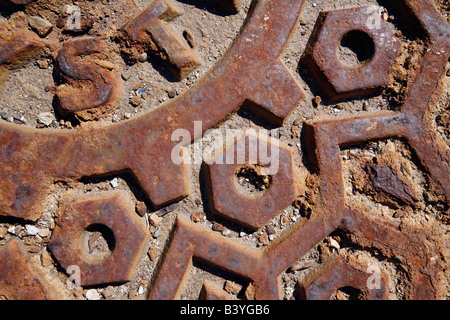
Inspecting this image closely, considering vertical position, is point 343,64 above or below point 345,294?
above

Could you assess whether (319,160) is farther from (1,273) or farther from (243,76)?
(1,273)

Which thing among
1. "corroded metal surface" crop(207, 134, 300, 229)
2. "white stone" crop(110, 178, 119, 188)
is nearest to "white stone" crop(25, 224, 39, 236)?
"white stone" crop(110, 178, 119, 188)

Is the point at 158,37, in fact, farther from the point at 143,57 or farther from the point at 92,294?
the point at 92,294

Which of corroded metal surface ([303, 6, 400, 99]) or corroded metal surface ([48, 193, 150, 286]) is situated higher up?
corroded metal surface ([303, 6, 400, 99])

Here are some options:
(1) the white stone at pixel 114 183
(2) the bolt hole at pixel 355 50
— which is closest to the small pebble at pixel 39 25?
(1) the white stone at pixel 114 183

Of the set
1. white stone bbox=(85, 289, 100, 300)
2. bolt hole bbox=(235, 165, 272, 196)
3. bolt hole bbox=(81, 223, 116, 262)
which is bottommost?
white stone bbox=(85, 289, 100, 300)

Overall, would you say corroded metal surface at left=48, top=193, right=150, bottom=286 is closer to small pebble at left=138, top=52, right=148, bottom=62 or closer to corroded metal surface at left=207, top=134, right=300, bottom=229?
→ corroded metal surface at left=207, top=134, right=300, bottom=229

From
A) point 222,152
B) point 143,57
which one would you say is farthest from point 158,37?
point 222,152
